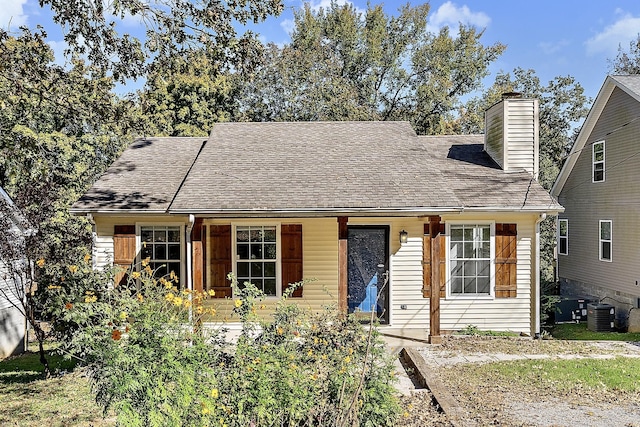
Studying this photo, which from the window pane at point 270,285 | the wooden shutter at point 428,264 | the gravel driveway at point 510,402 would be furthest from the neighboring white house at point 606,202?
the window pane at point 270,285

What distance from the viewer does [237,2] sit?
22.2ft

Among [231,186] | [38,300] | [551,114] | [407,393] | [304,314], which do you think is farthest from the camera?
[551,114]

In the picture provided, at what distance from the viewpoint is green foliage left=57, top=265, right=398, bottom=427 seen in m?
3.74

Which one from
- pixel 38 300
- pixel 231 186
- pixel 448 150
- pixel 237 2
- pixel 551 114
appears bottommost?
pixel 38 300

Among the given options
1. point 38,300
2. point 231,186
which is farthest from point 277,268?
point 38,300

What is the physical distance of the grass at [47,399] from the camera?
5.57 metres

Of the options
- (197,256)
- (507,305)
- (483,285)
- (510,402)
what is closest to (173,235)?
(197,256)

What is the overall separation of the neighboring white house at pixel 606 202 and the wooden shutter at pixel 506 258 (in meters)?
5.56

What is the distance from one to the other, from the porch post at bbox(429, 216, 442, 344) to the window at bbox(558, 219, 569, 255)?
37.4ft

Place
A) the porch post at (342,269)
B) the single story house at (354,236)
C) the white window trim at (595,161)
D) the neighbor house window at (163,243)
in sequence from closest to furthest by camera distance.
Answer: the porch post at (342,269) → the single story house at (354,236) → the neighbor house window at (163,243) → the white window trim at (595,161)

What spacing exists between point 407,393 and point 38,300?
5839 millimetres

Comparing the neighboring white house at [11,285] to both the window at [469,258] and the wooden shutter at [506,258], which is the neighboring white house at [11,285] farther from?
the wooden shutter at [506,258]

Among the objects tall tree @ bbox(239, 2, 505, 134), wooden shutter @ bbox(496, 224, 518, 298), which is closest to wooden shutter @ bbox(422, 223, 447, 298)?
wooden shutter @ bbox(496, 224, 518, 298)

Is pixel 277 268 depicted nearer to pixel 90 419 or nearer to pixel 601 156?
pixel 90 419
